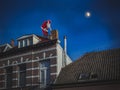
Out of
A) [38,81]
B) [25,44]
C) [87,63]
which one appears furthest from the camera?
[25,44]

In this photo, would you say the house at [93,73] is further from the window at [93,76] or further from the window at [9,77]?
the window at [9,77]

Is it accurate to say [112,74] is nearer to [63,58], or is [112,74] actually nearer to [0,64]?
[63,58]

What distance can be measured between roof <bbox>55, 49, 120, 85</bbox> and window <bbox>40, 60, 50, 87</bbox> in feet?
1.77

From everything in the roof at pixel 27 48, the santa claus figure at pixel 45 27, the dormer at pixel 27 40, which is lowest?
the roof at pixel 27 48

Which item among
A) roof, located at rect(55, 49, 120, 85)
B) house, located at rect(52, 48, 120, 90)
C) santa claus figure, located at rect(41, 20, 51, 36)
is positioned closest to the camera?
house, located at rect(52, 48, 120, 90)

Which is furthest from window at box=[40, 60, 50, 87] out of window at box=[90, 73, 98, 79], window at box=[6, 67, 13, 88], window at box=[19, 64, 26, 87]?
window at box=[90, 73, 98, 79]

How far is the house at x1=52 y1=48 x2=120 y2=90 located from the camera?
8367 mm

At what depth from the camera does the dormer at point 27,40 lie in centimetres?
1065

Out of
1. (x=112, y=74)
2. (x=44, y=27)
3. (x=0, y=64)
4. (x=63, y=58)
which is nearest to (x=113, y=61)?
(x=112, y=74)

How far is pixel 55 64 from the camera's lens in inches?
388

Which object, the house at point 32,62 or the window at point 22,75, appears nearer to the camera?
the house at point 32,62

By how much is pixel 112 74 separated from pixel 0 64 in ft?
18.1

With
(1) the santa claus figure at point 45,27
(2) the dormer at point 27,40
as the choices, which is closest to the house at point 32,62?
(2) the dormer at point 27,40

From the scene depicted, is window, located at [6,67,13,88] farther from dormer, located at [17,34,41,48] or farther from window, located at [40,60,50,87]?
window, located at [40,60,50,87]
